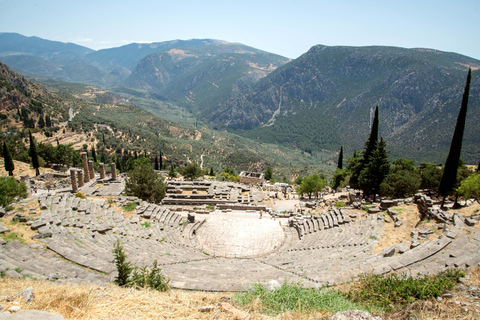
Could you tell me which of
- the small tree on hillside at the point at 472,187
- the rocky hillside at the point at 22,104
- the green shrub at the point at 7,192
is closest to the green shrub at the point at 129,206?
the green shrub at the point at 7,192

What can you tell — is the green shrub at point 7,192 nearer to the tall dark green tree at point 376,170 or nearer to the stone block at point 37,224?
the stone block at point 37,224

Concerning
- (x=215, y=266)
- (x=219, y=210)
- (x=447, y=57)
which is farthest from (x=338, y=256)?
(x=447, y=57)

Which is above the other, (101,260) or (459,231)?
(459,231)

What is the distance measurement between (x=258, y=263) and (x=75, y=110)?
12056 centimetres

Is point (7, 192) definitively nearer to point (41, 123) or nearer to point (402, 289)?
point (402, 289)

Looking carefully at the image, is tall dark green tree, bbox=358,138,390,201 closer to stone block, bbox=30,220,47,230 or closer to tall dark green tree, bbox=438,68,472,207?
tall dark green tree, bbox=438,68,472,207

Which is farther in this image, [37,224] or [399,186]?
[399,186]

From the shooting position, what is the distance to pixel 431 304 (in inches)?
316

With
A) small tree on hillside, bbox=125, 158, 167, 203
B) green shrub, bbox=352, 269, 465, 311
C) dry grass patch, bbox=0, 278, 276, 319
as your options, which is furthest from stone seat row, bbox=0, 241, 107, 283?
small tree on hillside, bbox=125, 158, 167, 203

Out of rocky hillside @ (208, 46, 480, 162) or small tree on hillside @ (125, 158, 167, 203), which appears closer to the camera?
small tree on hillside @ (125, 158, 167, 203)

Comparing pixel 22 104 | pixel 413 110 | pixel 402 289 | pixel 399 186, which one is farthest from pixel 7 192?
pixel 413 110

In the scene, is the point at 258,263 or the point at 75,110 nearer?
the point at 258,263

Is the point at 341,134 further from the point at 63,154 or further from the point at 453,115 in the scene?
the point at 63,154

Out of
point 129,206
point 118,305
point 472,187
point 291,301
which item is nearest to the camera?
point 118,305
